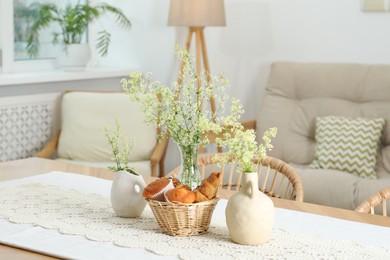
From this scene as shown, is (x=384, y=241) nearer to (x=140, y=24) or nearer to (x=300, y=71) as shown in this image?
(x=300, y=71)

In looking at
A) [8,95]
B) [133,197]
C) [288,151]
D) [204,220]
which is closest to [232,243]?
[204,220]

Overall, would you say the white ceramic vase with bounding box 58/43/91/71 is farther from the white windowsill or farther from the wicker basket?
the wicker basket

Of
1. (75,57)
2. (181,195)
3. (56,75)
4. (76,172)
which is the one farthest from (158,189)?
(75,57)

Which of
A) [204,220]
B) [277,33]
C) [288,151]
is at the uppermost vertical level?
[277,33]

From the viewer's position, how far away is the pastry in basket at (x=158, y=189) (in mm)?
1835

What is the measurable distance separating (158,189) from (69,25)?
3.10 m

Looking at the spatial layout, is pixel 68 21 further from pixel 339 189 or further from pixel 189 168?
pixel 189 168

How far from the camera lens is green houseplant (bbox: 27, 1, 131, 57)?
4742mm

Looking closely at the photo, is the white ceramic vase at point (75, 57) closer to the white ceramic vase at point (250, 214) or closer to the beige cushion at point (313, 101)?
the beige cushion at point (313, 101)

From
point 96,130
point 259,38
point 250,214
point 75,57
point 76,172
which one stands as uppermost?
point 259,38

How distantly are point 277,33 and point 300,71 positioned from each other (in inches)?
17.2

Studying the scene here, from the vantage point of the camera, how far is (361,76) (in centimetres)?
418

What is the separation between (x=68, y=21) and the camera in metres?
4.73

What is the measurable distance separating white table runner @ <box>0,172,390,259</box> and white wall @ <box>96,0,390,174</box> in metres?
2.55
